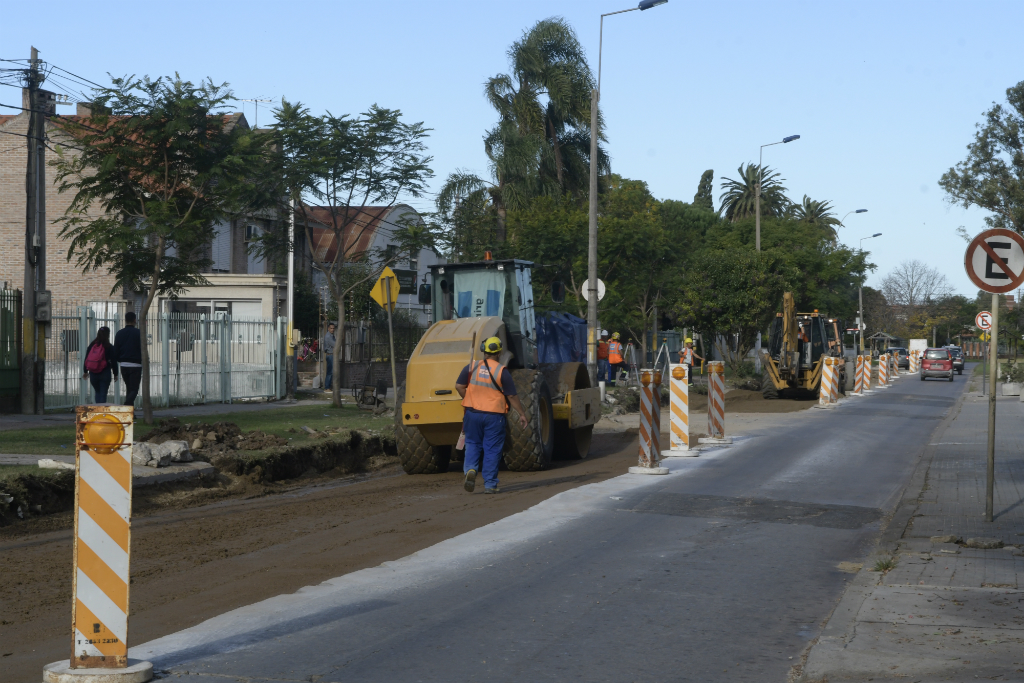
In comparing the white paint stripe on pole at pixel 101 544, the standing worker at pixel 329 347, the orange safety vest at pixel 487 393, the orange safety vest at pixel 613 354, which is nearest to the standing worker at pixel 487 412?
the orange safety vest at pixel 487 393

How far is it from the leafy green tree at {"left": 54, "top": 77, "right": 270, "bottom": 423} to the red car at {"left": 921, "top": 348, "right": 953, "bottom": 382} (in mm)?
44645

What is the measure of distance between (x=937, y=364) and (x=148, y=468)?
49551 mm

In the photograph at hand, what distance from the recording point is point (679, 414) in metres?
16.2

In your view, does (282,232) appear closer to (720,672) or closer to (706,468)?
(706,468)

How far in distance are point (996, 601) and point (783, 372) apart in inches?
→ 1061

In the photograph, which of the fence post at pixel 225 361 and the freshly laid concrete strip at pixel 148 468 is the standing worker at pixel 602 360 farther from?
the freshly laid concrete strip at pixel 148 468

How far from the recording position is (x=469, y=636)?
614 cm

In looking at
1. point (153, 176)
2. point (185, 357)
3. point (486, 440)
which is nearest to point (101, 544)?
point (486, 440)

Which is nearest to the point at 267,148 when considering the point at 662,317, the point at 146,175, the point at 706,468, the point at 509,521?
the point at 146,175

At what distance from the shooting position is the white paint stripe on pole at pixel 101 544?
5.21 metres

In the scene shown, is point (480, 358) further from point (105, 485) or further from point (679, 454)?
point (105, 485)

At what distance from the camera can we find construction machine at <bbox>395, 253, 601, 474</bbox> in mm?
13812

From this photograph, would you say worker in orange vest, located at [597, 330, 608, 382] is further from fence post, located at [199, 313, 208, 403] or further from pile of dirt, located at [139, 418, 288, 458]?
pile of dirt, located at [139, 418, 288, 458]

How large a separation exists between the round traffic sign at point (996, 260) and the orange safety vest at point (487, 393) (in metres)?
4.91
